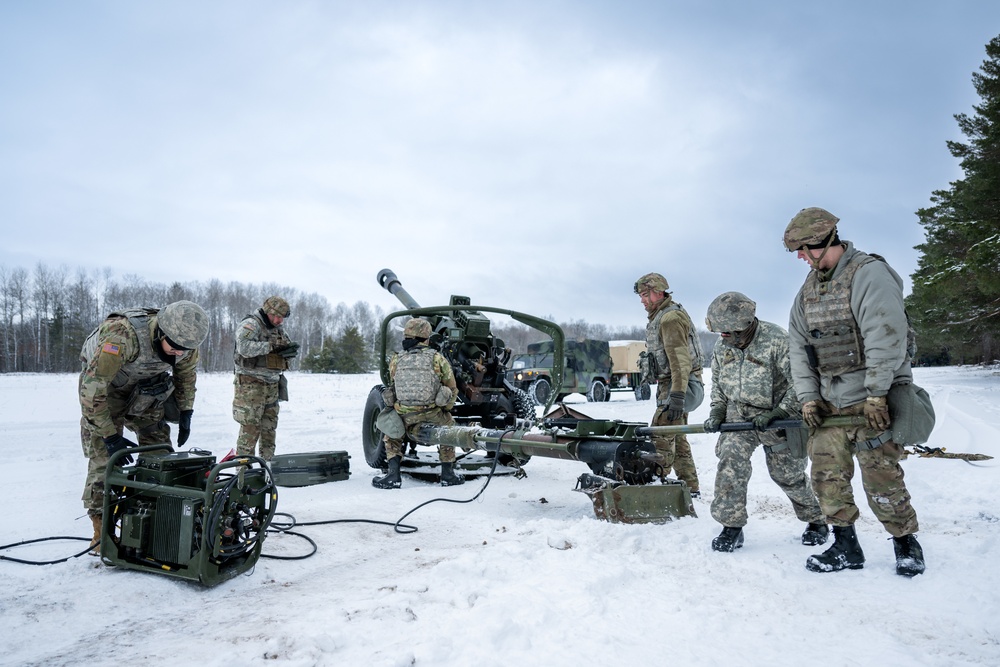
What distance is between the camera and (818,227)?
10.7 ft

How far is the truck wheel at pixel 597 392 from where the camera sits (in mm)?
19234

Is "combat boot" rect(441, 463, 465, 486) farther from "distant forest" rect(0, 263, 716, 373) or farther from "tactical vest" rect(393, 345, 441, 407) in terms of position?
"distant forest" rect(0, 263, 716, 373)

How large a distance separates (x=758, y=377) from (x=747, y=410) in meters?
0.22

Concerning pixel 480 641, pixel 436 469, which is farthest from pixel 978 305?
pixel 480 641

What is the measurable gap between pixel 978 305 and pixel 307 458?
17.8 metres

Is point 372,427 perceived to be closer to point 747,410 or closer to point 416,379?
point 416,379

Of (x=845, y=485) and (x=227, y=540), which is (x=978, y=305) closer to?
(x=845, y=485)

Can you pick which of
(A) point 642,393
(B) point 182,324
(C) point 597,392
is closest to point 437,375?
(B) point 182,324

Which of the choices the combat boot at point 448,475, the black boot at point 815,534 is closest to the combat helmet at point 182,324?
the combat boot at point 448,475

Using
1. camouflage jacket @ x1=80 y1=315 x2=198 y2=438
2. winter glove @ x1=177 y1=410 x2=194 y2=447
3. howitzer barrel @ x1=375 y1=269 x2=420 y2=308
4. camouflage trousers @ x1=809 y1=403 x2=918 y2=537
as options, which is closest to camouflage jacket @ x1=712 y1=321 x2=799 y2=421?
camouflage trousers @ x1=809 y1=403 x2=918 y2=537

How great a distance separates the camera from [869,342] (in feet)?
9.93

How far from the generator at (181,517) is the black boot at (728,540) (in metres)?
2.60

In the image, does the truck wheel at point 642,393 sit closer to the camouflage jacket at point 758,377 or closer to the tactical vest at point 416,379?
the tactical vest at point 416,379

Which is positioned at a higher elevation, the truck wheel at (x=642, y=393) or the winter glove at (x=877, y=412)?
the winter glove at (x=877, y=412)
